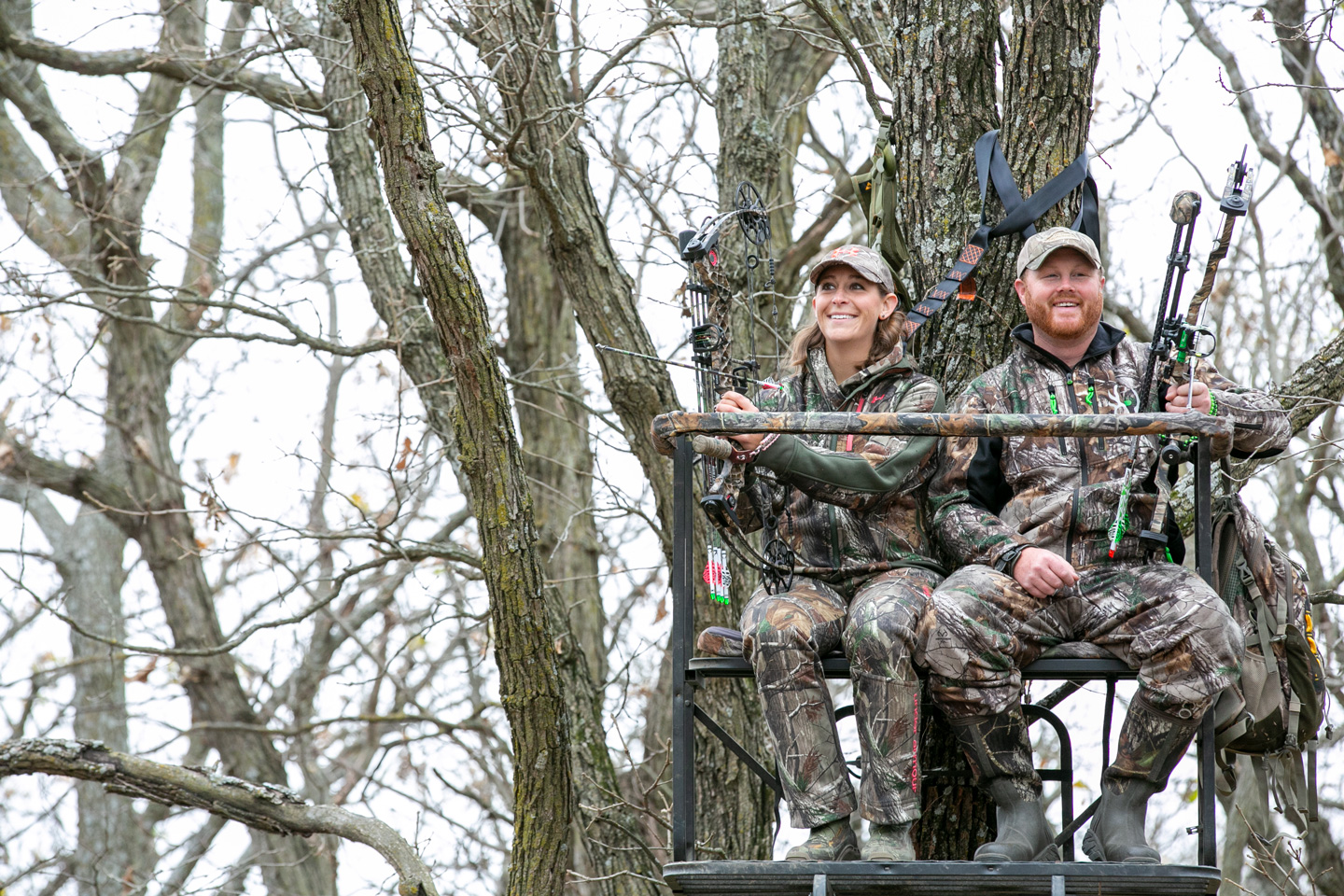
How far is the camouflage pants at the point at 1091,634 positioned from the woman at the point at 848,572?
0.11 meters

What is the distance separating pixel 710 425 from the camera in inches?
149

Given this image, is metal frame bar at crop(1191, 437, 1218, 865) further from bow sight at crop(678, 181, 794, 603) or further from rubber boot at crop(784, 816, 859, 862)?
bow sight at crop(678, 181, 794, 603)

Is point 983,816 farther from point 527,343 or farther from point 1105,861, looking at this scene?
point 527,343

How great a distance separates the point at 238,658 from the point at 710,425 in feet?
40.2

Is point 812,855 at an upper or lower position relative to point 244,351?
lower

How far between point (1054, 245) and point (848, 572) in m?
1.16

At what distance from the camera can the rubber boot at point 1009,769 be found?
Answer: 151 inches

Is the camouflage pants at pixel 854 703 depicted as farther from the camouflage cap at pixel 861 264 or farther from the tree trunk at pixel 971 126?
the tree trunk at pixel 971 126

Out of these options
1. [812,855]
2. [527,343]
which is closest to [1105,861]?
[812,855]

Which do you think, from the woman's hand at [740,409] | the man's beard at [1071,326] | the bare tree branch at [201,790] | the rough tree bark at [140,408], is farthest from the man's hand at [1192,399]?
the rough tree bark at [140,408]

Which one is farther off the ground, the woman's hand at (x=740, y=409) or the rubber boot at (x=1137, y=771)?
the woman's hand at (x=740, y=409)

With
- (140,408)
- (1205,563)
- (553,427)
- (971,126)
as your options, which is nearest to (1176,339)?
(1205,563)

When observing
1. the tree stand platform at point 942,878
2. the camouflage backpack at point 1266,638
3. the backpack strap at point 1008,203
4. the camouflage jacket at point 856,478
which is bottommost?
the tree stand platform at point 942,878

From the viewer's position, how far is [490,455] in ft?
15.8
